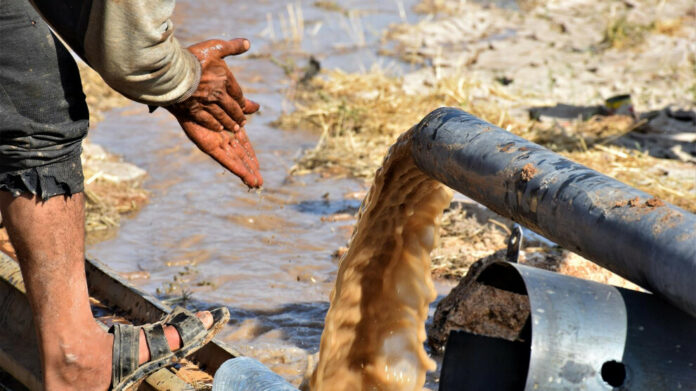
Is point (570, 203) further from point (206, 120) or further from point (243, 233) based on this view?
point (243, 233)

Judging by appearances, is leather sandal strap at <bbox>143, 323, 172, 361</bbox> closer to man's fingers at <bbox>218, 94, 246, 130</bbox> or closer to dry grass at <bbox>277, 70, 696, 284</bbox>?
man's fingers at <bbox>218, 94, 246, 130</bbox>

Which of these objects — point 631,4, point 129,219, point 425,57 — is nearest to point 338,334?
point 129,219

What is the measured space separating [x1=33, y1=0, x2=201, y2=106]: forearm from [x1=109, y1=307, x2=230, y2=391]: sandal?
747mm

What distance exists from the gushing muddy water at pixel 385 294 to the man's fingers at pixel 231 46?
60 cm

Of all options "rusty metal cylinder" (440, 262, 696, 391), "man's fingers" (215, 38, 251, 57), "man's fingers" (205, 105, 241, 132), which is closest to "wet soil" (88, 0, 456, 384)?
"man's fingers" (205, 105, 241, 132)

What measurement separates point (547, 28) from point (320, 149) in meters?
5.66

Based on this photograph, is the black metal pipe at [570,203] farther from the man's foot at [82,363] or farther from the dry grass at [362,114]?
the dry grass at [362,114]

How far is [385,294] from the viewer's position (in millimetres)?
2795

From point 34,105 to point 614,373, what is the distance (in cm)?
167

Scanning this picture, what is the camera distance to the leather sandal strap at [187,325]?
112 inches

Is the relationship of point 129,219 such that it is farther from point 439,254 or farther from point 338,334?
point 338,334

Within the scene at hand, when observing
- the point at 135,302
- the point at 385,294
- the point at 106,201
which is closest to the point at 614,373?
the point at 385,294

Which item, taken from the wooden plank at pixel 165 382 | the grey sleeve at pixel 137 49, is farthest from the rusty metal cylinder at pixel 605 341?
the wooden plank at pixel 165 382

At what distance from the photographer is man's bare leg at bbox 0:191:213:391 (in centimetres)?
253
